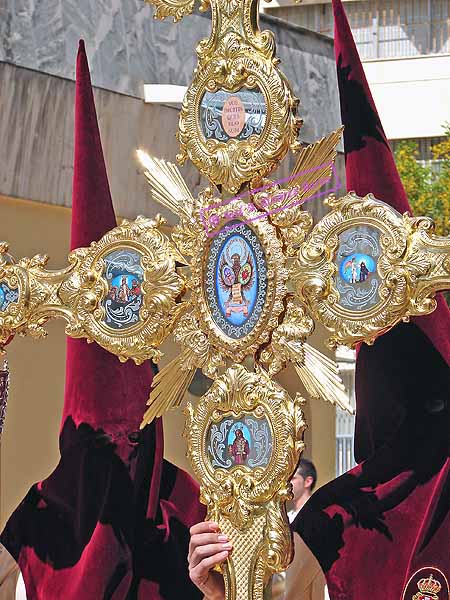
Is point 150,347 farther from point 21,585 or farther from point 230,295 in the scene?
point 21,585

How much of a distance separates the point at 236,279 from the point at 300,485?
1439 millimetres

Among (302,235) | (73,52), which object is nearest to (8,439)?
(73,52)

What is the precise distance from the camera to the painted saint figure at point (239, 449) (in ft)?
10.1

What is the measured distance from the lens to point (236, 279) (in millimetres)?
3111

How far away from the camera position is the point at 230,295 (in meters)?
3.13

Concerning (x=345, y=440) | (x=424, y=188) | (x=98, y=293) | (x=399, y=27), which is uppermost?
(x=399, y=27)

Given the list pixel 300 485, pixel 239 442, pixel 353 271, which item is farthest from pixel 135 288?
pixel 300 485

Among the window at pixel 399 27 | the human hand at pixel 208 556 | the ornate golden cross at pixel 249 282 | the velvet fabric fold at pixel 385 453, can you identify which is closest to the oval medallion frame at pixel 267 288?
the ornate golden cross at pixel 249 282

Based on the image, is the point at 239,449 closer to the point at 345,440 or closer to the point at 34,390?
the point at 34,390

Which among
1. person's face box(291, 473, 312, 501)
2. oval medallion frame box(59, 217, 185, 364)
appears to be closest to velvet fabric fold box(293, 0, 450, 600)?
oval medallion frame box(59, 217, 185, 364)

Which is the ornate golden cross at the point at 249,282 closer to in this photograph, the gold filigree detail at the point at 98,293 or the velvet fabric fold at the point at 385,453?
the gold filigree detail at the point at 98,293

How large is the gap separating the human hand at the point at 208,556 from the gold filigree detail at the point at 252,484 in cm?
2

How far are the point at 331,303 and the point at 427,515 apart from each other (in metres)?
0.51

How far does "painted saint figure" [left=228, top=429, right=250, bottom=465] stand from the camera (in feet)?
10.1
